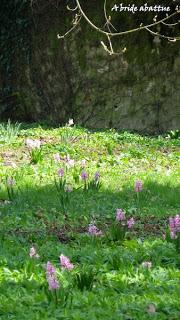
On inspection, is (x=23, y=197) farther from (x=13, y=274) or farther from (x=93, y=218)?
(x=13, y=274)

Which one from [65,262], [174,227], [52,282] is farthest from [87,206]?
[52,282]

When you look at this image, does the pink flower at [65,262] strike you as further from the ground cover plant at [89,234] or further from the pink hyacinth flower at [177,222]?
the pink hyacinth flower at [177,222]

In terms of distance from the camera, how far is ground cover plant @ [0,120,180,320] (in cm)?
321

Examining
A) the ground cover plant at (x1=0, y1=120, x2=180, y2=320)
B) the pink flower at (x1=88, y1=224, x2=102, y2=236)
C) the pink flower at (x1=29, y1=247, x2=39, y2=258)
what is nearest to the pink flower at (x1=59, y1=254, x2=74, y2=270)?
the ground cover plant at (x1=0, y1=120, x2=180, y2=320)

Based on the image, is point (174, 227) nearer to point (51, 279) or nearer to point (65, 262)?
point (65, 262)

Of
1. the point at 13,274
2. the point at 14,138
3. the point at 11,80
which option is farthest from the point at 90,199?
the point at 11,80

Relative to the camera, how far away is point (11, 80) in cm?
1297

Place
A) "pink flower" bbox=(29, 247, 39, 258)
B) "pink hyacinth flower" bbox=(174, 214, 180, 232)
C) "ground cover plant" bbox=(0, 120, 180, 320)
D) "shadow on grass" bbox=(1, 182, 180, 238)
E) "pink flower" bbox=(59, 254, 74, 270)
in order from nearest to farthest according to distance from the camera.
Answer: "ground cover plant" bbox=(0, 120, 180, 320)
"pink flower" bbox=(59, 254, 74, 270)
"pink flower" bbox=(29, 247, 39, 258)
"pink hyacinth flower" bbox=(174, 214, 180, 232)
"shadow on grass" bbox=(1, 182, 180, 238)

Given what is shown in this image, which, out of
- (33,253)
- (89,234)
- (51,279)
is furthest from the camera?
(89,234)

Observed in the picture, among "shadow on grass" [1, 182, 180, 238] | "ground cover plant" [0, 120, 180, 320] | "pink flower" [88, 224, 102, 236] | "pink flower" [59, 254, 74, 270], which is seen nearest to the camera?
"ground cover plant" [0, 120, 180, 320]

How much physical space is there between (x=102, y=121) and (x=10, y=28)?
3.18 metres

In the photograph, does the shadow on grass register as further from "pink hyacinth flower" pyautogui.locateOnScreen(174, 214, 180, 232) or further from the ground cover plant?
"pink hyacinth flower" pyautogui.locateOnScreen(174, 214, 180, 232)

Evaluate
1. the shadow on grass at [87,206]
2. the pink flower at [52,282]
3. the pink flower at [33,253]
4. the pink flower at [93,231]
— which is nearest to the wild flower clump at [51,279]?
the pink flower at [52,282]

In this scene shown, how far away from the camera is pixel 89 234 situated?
4609mm
